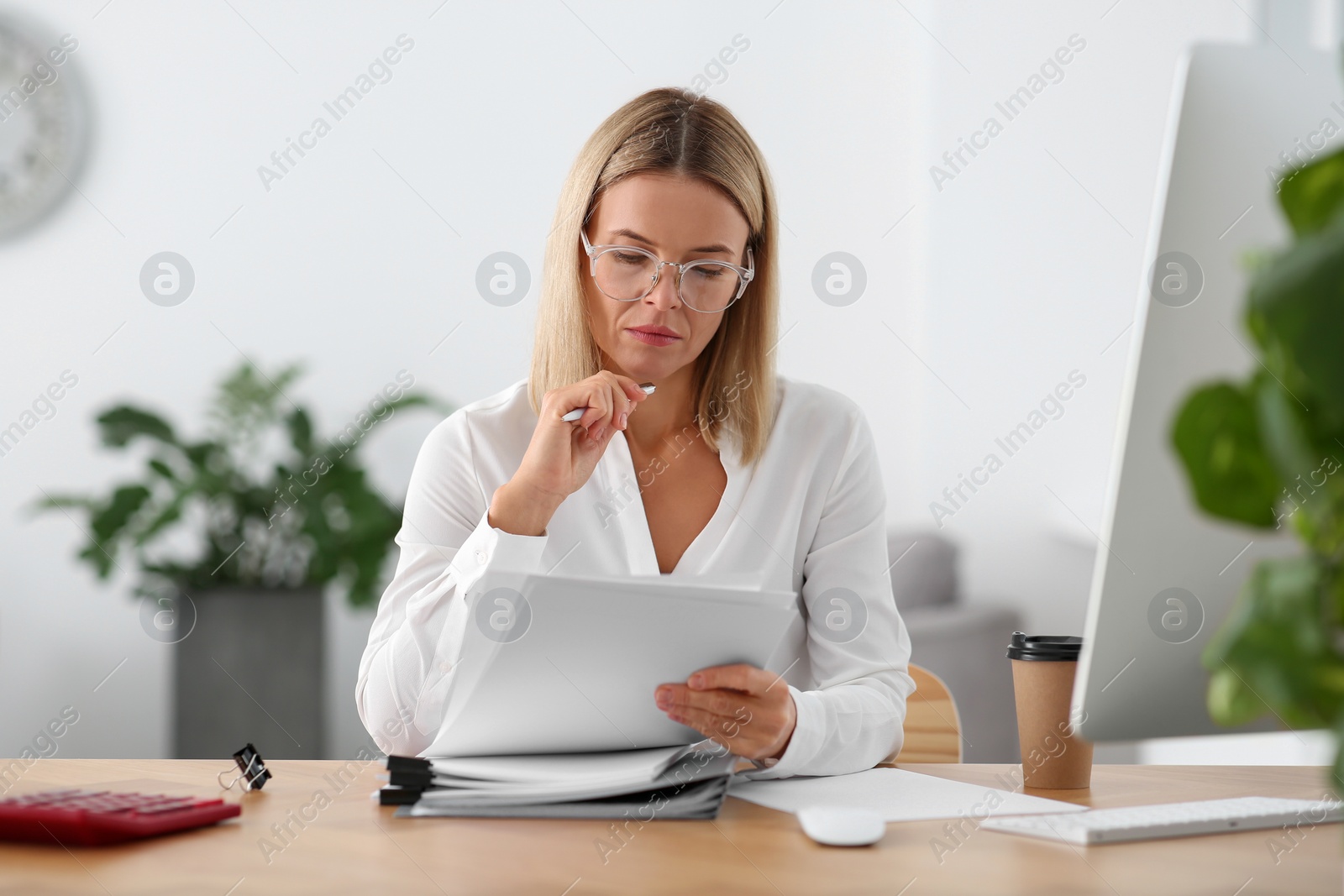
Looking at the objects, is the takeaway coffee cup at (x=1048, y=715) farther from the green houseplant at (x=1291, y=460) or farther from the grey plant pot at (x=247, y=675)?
the grey plant pot at (x=247, y=675)

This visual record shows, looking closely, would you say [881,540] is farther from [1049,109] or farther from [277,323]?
[277,323]

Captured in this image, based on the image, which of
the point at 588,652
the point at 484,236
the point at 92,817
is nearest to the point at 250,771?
the point at 92,817

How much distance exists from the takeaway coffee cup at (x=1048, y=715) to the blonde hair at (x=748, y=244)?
574mm

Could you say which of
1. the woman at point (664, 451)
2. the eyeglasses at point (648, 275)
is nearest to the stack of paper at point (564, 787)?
the woman at point (664, 451)

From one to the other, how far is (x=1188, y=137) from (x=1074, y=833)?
0.51 meters

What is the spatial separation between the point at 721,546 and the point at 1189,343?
0.93 metres

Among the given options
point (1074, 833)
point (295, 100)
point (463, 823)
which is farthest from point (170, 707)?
point (1074, 833)

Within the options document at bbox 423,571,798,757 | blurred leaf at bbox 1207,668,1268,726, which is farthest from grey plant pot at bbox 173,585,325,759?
blurred leaf at bbox 1207,668,1268,726

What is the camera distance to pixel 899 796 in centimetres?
102

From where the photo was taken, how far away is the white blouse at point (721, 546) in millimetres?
1260

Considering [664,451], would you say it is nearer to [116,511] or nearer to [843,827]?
[843,827]

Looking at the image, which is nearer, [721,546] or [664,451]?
[721,546]

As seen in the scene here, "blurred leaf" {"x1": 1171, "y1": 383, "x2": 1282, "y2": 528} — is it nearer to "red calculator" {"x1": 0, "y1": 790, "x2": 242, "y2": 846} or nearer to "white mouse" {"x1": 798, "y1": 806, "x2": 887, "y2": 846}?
"white mouse" {"x1": 798, "y1": 806, "x2": 887, "y2": 846}

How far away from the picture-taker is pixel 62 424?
3.54 meters
